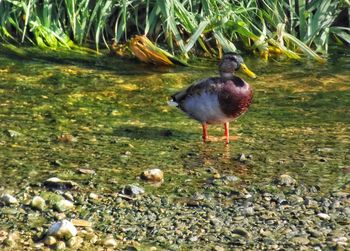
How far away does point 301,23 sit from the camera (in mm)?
9477

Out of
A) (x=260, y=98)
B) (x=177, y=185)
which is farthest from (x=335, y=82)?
(x=177, y=185)

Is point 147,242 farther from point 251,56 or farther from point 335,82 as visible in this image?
point 251,56

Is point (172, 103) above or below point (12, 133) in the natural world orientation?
above

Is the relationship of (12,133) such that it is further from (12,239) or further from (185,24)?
(185,24)

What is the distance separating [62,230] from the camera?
456 cm

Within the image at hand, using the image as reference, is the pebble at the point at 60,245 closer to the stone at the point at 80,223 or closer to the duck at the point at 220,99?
the stone at the point at 80,223

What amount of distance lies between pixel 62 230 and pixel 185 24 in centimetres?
478

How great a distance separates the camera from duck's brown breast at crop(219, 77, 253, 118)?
652cm

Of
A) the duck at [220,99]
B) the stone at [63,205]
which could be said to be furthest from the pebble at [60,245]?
the duck at [220,99]

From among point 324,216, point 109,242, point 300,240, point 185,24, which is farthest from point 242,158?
point 185,24

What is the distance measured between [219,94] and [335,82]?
6.17ft

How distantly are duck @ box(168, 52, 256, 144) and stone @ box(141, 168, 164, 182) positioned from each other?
1.06 m

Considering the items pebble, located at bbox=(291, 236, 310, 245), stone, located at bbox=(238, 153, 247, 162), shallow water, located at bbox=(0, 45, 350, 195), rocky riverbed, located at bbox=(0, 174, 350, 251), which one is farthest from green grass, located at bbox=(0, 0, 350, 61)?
pebble, located at bbox=(291, 236, 310, 245)

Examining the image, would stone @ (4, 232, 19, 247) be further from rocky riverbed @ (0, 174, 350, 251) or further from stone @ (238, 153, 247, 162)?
stone @ (238, 153, 247, 162)
